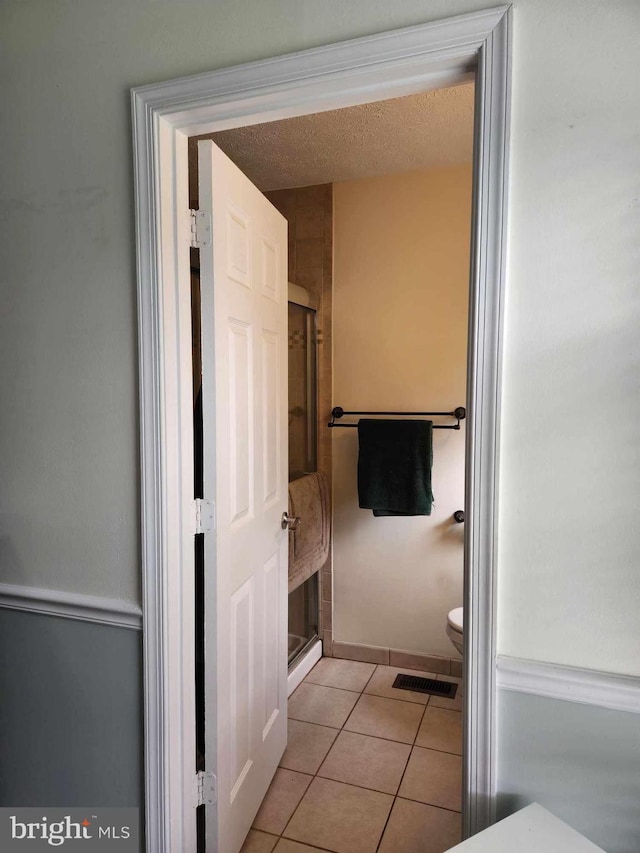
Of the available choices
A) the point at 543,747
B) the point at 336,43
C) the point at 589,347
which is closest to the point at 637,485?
the point at 589,347

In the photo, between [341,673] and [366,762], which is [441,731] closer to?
[366,762]

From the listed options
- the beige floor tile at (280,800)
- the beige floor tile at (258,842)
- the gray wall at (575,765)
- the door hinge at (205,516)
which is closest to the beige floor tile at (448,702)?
the beige floor tile at (280,800)

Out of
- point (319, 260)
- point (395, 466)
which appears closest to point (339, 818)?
point (395, 466)

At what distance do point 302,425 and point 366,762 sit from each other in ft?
4.74

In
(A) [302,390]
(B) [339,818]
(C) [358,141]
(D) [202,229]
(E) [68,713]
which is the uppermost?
(C) [358,141]

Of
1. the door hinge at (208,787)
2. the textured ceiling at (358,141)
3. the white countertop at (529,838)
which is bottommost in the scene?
the door hinge at (208,787)

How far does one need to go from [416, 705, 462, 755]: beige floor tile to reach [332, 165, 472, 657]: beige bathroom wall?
0.36 meters

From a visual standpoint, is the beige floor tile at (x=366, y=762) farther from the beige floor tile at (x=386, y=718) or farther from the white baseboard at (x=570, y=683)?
the white baseboard at (x=570, y=683)

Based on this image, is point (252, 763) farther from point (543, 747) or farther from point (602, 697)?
point (602, 697)

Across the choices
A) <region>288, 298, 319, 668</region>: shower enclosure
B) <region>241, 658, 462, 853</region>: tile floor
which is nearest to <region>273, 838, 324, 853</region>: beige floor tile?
<region>241, 658, 462, 853</region>: tile floor

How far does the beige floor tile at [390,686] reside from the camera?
103 inches

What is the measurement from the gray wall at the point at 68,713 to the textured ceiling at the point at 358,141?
172cm

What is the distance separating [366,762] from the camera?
7.12 ft

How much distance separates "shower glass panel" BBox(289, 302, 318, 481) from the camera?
268 centimetres
